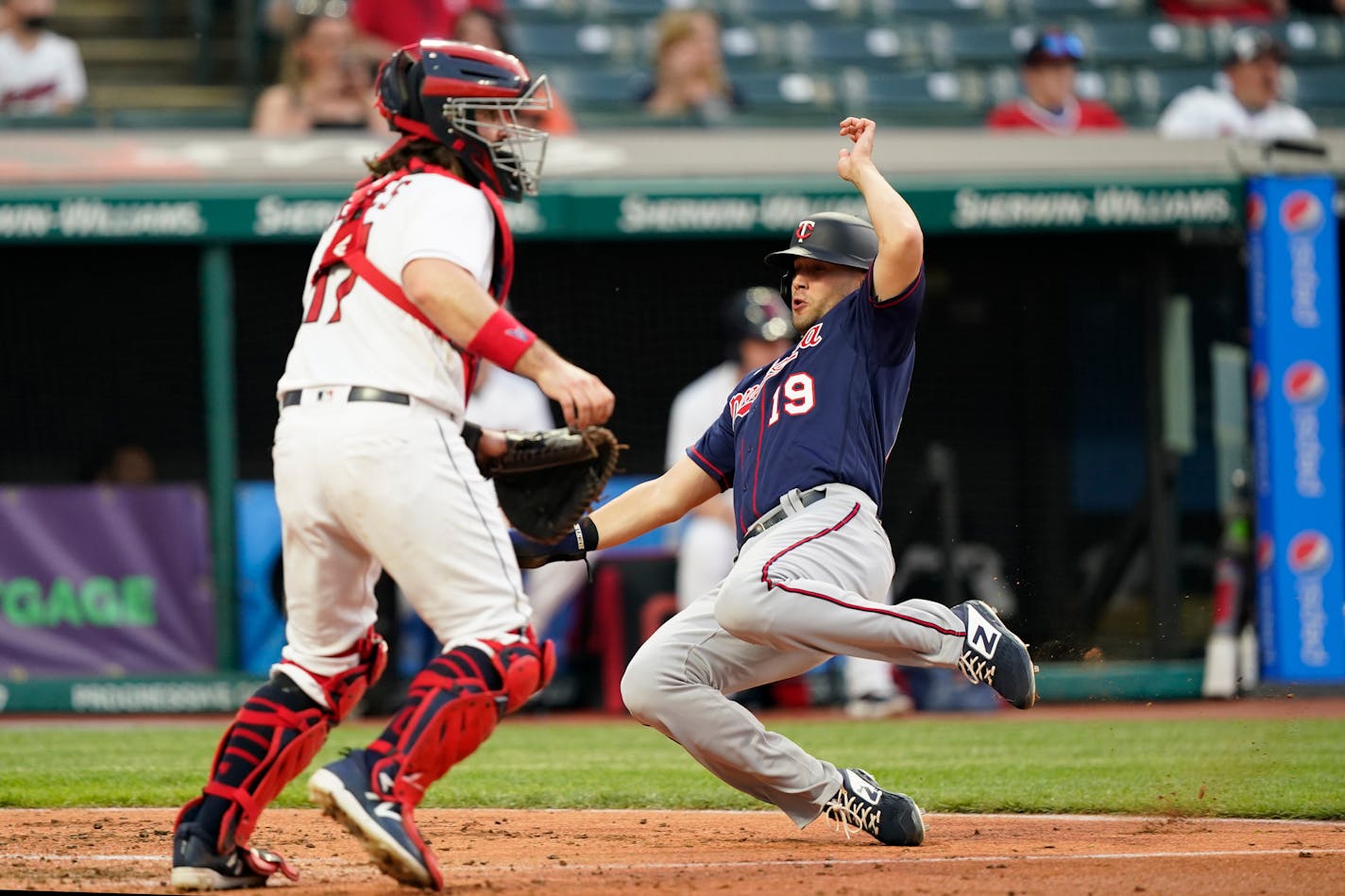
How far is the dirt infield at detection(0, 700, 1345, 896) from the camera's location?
383cm

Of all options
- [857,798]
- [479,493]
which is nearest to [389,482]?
[479,493]

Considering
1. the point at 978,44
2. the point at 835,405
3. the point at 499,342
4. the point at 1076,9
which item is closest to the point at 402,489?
the point at 499,342

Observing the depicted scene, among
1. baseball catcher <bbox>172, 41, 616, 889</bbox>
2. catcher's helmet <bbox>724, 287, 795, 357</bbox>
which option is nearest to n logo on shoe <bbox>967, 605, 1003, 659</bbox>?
baseball catcher <bbox>172, 41, 616, 889</bbox>

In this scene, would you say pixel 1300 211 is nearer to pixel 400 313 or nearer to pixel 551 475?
pixel 551 475

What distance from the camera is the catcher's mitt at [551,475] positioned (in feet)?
13.0

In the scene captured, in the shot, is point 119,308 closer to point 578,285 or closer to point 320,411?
point 578,285

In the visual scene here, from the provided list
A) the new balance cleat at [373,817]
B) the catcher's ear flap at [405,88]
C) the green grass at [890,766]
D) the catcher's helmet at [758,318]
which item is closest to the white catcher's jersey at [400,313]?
the catcher's ear flap at [405,88]

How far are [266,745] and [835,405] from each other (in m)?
1.58

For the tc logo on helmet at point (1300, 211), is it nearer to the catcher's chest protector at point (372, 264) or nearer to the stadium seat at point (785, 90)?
the stadium seat at point (785, 90)

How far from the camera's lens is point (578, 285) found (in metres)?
A: 9.80

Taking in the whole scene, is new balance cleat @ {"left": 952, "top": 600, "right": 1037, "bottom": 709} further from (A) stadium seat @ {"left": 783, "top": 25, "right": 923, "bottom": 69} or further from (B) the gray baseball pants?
(A) stadium seat @ {"left": 783, "top": 25, "right": 923, "bottom": 69}

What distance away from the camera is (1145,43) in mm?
12344

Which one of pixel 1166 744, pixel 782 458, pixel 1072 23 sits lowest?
pixel 1166 744

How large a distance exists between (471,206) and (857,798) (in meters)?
1.81
